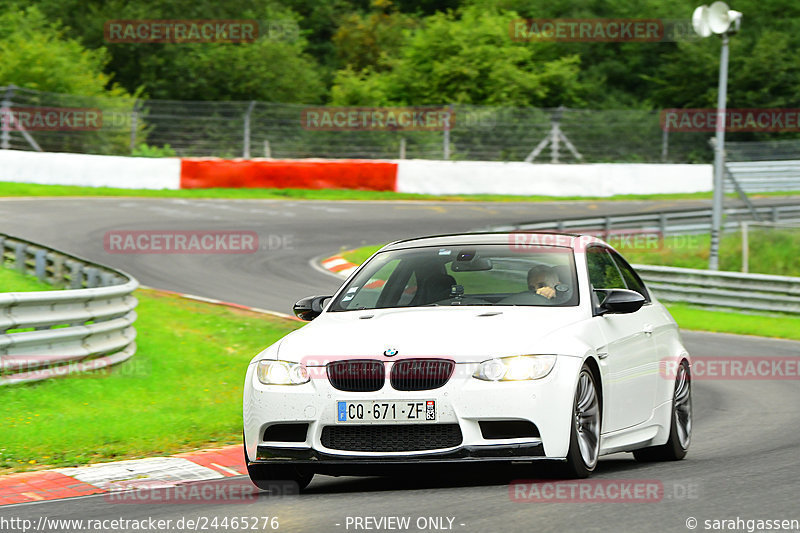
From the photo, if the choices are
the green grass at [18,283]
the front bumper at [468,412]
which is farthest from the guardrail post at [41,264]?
the front bumper at [468,412]

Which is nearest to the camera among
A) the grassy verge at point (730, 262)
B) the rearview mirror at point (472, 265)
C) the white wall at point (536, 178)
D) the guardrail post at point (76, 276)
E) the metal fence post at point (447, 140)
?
the rearview mirror at point (472, 265)

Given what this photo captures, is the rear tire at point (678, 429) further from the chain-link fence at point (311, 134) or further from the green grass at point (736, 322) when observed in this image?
the chain-link fence at point (311, 134)

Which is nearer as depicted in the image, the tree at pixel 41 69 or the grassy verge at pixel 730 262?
the grassy verge at pixel 730 262

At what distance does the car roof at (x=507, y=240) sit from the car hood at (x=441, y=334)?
78cm

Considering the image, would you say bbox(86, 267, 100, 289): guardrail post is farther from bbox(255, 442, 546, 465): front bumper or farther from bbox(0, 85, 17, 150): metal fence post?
bbox(0, 85, 17, 150): metal fence post

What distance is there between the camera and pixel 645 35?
2208 inches

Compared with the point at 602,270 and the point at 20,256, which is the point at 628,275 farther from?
the point at 20,256

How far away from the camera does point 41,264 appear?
16.2m

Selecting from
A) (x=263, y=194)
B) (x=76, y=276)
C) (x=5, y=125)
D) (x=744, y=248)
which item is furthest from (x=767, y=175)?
(x=76, y=276)

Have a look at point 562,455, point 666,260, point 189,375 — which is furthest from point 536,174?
point 562,455

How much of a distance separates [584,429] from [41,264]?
10.8m

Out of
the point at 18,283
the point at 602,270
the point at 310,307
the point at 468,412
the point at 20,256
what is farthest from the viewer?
the point at 20,256

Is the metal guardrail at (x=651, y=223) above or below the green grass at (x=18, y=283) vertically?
below

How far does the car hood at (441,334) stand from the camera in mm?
6594
